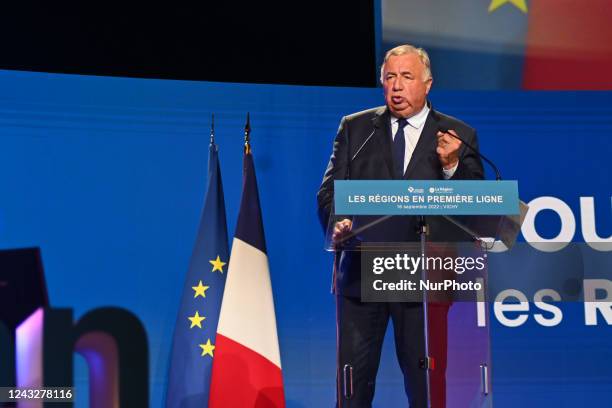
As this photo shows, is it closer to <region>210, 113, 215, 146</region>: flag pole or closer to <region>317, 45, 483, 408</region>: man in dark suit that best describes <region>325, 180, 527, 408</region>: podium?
<region>317, 45, 483, 408</region>: man in dark suit

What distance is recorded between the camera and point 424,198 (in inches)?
112

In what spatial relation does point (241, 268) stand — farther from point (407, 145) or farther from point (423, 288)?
point (423, 288)

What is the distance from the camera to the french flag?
4.24 metres

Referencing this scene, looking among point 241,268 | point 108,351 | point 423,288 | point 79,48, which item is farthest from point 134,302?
point 423,288

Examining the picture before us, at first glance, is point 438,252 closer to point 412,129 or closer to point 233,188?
point 412,129

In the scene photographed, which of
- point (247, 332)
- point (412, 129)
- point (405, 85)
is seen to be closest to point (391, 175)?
point (412, 129)

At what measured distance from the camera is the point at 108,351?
4473mm

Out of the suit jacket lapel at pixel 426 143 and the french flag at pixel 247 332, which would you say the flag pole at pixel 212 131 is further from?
the suit jacket lapel at pixel 426 143

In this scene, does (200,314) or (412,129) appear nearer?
(412,129)

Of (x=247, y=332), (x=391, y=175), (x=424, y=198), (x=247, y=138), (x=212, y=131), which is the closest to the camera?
(x=424, y=198)

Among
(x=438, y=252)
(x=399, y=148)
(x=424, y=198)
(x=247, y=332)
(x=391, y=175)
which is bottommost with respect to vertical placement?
(x=247, y=332)

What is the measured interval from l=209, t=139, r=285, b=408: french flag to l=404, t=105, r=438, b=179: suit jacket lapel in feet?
3.79

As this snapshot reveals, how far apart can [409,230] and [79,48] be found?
2645 millimetres

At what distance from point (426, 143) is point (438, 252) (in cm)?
70
